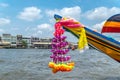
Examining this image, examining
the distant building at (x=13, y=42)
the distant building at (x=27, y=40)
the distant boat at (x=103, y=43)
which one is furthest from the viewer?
the distant building at (x=27, y=40)

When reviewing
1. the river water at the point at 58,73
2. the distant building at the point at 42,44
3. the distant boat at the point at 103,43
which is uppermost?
the distant building at the point at 42,44

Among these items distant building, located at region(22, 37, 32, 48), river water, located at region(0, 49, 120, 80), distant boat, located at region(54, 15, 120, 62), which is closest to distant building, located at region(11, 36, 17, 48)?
distant building, located at region(22, 37, 32, 48)

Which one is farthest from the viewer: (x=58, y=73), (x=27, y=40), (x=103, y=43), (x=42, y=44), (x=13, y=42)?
(x=27, y=40)

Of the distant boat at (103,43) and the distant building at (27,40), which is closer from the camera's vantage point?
the distant boat at (103,43)

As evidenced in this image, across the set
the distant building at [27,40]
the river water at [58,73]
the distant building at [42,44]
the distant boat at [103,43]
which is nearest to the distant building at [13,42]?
the distant building at [27,40]

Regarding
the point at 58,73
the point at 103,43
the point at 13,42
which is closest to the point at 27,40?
the point at 13,42

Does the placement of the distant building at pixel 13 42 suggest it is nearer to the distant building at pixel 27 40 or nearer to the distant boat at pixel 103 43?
the distant building at pixel 27 40

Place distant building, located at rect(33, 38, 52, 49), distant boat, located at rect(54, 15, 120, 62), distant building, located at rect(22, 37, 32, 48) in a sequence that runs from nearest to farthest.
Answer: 1. distant boat, located at rect(54, 15, 120, 62)
2. distant building, located at rect(33, 38, 52, 49)
3. distant building, located at rect(22, 37, 32, 48)

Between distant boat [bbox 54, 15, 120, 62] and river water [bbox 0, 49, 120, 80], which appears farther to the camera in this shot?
river water [bbox 0, 49, 120, 80]

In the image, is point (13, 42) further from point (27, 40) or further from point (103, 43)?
point (103, 43)

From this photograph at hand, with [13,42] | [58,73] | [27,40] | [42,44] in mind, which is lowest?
[58,73]

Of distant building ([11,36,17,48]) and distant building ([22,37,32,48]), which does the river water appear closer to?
distant building ([11,36,17,48])

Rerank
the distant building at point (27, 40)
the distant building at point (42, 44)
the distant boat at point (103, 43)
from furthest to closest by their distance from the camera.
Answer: the distant building at point (27, 40), the distant building at point (42, 44), the distant boat at point (103, 43)

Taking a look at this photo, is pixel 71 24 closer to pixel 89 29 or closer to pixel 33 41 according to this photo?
pixel 89 29
